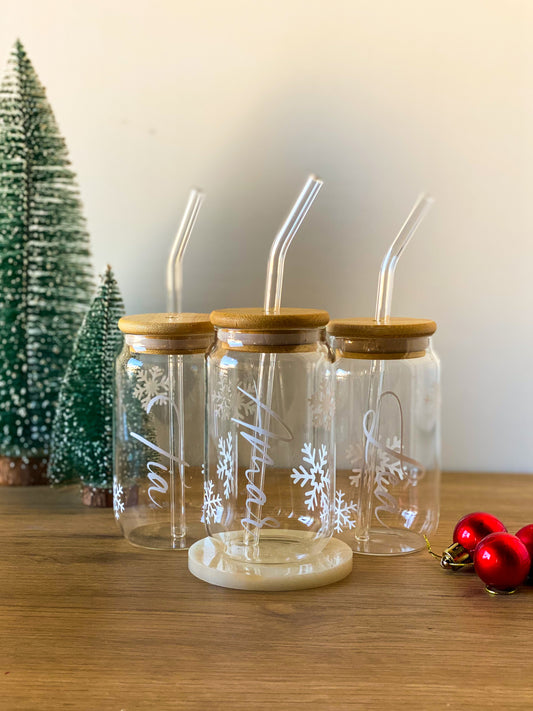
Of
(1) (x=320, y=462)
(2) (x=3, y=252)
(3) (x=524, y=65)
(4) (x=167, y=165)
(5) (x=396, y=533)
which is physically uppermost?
(3) (x=524, y=65)

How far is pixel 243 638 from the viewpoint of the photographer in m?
0.66

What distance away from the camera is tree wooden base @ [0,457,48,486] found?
1.13m

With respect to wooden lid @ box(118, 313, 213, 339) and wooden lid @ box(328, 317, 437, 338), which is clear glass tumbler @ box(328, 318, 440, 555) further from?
wooden lid @ box(118, 313, 213, 339)

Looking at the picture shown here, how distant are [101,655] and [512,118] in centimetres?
90

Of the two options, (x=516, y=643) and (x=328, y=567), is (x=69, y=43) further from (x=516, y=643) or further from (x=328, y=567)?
(x=516, y=643)

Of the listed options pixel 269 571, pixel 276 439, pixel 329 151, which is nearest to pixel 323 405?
pixel 276 439

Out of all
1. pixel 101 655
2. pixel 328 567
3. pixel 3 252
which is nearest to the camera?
pixel 101 655

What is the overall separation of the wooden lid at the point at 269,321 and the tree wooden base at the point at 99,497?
1.17 feet

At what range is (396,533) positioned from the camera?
2.97ft

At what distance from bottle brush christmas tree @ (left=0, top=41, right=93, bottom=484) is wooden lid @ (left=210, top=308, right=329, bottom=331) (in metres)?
0.41

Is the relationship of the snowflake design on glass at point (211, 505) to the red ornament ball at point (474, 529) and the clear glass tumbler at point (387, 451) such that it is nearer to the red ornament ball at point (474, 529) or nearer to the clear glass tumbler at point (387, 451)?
the clear glass tumbler at point (387, 451)

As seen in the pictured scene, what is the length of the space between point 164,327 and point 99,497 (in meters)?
0.30

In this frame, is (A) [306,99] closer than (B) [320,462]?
No

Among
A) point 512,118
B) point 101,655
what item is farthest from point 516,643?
point 512,118
